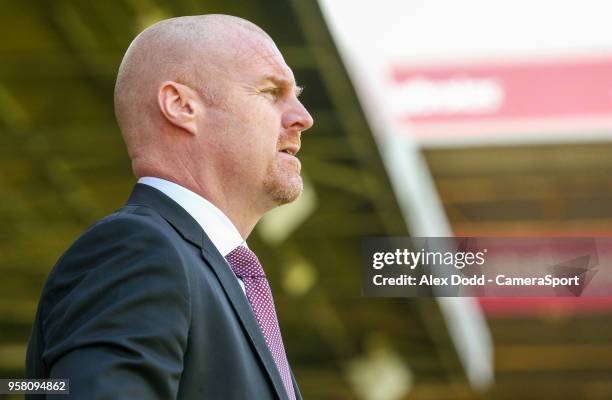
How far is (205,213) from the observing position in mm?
1836

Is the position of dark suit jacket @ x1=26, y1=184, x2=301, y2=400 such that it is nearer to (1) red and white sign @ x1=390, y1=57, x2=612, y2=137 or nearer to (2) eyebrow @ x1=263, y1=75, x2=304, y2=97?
(2) eyebrow @ x1=263, y1=75, x2=304, y2=97

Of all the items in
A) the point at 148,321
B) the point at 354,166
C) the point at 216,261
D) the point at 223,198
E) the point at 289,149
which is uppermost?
the point at 354,166

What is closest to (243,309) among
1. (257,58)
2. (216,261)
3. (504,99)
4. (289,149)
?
(216,261)

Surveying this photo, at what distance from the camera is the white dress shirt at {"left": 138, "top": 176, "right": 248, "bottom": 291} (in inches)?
71.8

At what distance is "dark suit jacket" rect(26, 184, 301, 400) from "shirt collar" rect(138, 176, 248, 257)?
55 mm

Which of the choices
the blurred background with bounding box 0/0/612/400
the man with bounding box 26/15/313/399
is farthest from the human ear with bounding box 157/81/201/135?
the blurred background with bounding box 0/0/612/400

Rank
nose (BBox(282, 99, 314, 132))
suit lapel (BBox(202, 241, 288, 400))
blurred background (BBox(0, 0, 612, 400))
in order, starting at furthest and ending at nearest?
blurred background (BBox(0, 0, 612, 400)), nose (BBox(282, 99, 314, 132)), suit lapel (BBox(202, 241, 288, 400))

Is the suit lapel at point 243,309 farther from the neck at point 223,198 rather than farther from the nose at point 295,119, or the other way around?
the nose at point 295,119

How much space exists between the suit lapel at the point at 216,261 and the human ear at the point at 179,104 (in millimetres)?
107

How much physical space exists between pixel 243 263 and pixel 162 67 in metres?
0.32

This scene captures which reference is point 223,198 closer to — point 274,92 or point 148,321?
point 274,92

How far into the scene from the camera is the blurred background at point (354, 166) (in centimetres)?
878

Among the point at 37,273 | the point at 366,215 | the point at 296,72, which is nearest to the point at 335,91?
the point at 296,72

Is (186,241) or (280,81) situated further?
(280,81)
